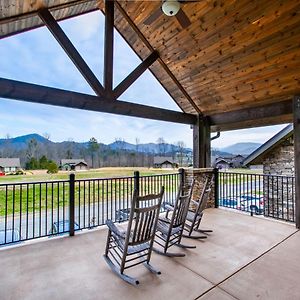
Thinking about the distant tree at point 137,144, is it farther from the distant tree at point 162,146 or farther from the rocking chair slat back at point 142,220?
the rocking chair slat back at point 142,220

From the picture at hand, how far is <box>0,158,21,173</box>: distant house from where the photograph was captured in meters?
4.97

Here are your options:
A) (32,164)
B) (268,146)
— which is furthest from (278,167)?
(32,164)

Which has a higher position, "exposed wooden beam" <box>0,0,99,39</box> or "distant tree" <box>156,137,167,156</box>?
"exposed wooden beam" <box>0,0,99,39</box>

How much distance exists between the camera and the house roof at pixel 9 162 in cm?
502

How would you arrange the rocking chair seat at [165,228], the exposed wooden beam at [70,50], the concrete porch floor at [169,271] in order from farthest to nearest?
the exposed wooden beam at [70,50]
the rocking chair seat at [165,228]
the concrete porch floor at [169,271]

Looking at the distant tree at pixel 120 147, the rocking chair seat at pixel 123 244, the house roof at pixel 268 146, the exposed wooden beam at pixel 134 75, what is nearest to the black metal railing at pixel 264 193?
the house roof at pixel 268 146

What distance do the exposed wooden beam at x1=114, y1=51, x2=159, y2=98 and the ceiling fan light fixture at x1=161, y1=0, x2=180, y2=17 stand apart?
2.01m

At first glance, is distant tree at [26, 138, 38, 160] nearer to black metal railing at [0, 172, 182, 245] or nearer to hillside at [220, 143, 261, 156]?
→ black metal railing at [0, 172, 182, 245]

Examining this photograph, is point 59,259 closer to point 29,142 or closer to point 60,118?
point 29,142

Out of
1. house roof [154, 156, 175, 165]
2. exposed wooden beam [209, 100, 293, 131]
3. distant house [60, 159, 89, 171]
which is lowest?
distant house [60, 159, 89, 171]

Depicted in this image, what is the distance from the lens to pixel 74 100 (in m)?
4.02

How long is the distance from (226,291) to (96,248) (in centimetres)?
197

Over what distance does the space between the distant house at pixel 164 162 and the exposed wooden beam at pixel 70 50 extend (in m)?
2.88

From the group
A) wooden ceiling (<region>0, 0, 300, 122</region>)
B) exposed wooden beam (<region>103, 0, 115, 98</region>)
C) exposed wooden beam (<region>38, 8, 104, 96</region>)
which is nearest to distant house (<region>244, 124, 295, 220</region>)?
wooden ceiling (<region>0, 0, 300, 122</region>)
